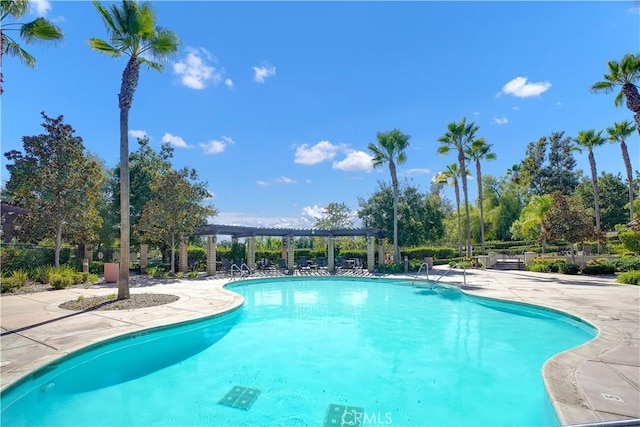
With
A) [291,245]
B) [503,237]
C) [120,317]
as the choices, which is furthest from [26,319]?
[503,237]

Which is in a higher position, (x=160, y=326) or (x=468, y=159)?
(x=468, y=159)

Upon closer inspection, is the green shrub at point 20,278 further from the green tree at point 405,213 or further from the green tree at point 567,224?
the green tree at point 567,224

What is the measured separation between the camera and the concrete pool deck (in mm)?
3664

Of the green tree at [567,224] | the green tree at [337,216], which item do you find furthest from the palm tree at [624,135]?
the green tree at [337,216]

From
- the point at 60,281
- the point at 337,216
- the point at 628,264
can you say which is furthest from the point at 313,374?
the point at 337,216

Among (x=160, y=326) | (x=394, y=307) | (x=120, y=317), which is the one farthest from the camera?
(x=394, y=307)

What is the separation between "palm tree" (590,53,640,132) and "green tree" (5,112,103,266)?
24.3 metres

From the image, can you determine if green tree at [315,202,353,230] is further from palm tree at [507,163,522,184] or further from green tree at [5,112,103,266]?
green tree at [5,112,103,266]

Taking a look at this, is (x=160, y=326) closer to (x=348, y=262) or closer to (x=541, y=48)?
(x=541, y=48)

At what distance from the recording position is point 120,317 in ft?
25.3

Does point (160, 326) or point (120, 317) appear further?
point (120, 317)

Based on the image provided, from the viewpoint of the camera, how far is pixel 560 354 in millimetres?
5117

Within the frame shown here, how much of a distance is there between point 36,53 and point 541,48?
1693 cm

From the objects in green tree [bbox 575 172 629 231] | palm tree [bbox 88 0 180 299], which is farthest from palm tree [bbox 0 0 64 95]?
green tree [bbox 575 172 629 231]
